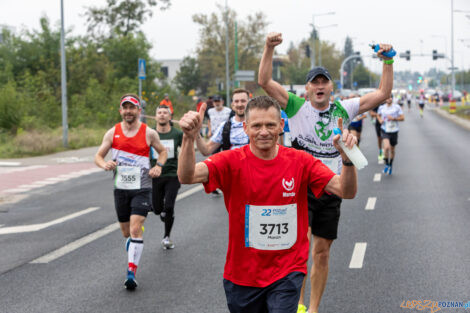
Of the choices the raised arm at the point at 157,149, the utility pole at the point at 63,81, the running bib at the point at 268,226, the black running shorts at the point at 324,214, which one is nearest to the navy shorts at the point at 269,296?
the running bib at the point at 268,226

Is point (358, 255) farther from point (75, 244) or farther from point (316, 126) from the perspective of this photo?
point (75, 244)

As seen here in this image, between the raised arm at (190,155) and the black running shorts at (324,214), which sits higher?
the raised arm at (190,155)

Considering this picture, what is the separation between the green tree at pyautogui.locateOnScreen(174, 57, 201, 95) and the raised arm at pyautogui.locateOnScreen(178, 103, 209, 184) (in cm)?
6808

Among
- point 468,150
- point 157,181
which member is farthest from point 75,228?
point 468,150

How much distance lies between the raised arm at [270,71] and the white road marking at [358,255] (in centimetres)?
257

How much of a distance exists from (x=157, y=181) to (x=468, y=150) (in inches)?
621

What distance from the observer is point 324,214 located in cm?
518

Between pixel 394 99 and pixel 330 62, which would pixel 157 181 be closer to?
pixel 394 99

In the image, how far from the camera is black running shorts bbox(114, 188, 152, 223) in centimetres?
688

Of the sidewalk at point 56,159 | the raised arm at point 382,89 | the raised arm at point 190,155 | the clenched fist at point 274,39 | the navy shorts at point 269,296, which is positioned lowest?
the sidewalk at point 56,159

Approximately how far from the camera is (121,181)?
695 centimetres

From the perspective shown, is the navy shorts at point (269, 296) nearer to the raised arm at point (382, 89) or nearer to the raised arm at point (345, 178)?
the raised arm at point (345, 178)

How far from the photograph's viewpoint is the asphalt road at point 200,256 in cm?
588

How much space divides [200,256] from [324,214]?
2.77m
